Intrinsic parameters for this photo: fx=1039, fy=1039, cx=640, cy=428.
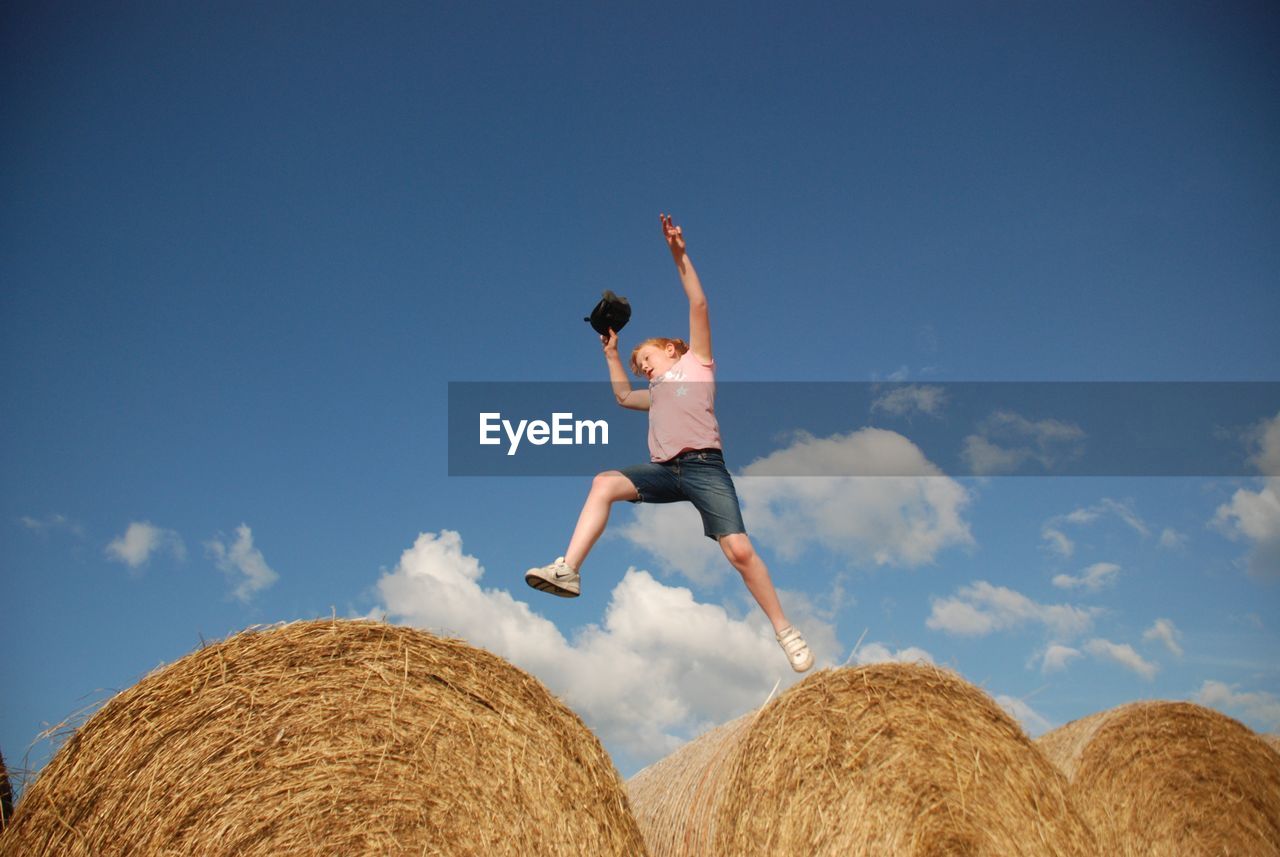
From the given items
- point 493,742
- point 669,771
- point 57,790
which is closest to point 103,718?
point 57,790

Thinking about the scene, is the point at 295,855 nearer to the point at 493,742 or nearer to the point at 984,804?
the point at 493,742

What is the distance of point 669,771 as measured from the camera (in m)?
4.89

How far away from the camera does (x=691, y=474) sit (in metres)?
4.68

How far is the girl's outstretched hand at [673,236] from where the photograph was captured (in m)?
4.65

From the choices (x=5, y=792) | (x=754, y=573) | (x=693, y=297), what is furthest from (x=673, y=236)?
(x=5, y=792)

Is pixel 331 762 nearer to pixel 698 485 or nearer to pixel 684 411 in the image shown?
pixel 698 485

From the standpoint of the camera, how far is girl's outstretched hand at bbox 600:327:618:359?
5023 millimetres

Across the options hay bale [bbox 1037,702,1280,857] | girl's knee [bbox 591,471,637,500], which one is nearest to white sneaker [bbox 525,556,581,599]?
girl's knee [bbox 591,471,637,500]

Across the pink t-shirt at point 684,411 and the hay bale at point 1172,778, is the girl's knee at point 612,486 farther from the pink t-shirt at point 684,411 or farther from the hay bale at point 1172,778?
the hay bale at point 1172,778

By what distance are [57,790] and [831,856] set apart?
9.36 ft

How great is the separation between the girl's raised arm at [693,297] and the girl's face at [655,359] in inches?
5.7

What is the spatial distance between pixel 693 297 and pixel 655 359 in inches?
16.8

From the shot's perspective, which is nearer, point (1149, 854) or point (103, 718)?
A: point (103, 718)

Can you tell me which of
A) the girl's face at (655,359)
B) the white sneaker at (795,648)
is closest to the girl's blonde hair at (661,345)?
the girl's face at (655,359)
